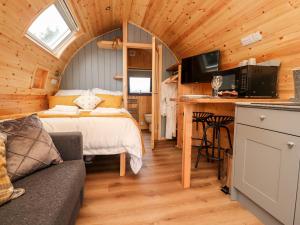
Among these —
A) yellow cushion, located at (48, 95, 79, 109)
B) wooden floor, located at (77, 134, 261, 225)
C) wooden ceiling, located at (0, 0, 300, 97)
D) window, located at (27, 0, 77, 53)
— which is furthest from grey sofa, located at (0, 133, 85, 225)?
yellow cushion, located at (48, 95, 79, 109)

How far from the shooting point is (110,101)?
340cm

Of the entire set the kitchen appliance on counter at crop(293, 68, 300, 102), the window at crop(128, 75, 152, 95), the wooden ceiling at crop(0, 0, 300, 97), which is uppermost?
the wooden ceiling at crop(0, 0, 300, 97)

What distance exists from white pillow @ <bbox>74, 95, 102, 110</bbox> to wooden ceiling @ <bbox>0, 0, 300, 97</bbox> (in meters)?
0.69

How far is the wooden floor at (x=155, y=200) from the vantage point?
1.34 m

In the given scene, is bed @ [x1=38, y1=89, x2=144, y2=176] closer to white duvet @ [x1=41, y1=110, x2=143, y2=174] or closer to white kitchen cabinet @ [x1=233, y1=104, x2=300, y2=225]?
white duvet @ [x1=41, y1=110, x2=143, y2=174]

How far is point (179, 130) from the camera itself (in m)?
3.20

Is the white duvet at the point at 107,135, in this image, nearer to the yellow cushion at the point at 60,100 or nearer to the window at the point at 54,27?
the window at the point at 54,27

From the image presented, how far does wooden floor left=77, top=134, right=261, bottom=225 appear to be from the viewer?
1336 millimetres

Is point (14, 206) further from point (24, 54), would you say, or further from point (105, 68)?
point (105, 68)

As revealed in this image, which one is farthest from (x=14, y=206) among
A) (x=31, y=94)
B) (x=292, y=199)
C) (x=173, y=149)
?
(x=173, y=149)

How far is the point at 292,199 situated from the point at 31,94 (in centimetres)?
322

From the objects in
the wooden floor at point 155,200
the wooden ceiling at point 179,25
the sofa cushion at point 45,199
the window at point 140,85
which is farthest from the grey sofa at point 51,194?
the window at point 140,85

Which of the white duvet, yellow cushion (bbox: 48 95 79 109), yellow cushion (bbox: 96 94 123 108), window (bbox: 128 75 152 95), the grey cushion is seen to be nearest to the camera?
the grey cushion

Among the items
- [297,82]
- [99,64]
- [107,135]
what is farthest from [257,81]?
[99,64]
